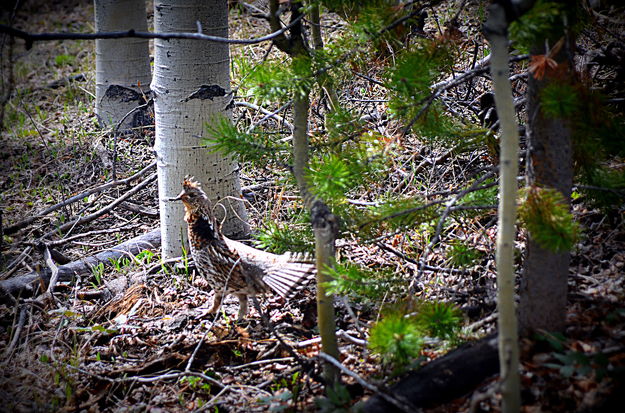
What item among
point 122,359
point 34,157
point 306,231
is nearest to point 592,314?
point 306,231

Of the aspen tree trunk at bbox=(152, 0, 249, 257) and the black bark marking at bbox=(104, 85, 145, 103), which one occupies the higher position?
the black bark marking at bbox=(104, 85, 145, 103)

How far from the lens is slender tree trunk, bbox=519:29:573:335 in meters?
2.06

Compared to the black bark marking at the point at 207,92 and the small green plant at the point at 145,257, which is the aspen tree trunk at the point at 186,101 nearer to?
the black bark marking at the point at 207,92

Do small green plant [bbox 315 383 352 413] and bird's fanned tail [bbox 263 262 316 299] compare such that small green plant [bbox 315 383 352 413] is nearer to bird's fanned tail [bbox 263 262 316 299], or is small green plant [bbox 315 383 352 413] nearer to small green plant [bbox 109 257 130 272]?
bird's fanned tail [bbox 263 262 316 299]

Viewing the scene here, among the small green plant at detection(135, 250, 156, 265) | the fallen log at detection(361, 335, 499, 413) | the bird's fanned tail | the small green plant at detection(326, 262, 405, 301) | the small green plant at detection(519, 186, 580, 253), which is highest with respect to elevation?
the small green plant at detection(519, 186, 580, 253)

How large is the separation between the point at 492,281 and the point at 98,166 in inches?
180

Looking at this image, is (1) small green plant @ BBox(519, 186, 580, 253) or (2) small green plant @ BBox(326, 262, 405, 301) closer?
(1) small green plant @ BBox(519, 186, 580, 253)

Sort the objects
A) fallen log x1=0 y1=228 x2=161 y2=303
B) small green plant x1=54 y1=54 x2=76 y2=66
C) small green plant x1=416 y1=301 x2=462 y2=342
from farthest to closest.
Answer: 1. small green plant x1=54 y1=54 x2=76 y2=66
2. fallen log x1=0 y1=228 x2=161 y2=303
3. small green plant x1=416 y1=301 x2=462 y2=342

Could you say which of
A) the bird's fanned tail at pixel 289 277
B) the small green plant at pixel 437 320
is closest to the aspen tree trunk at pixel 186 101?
the bird's fanned tail at pixel 289 277

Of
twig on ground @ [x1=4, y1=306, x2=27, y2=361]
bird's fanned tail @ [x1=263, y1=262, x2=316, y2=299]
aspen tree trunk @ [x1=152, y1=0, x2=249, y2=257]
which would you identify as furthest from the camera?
aspen tree trunk @ [x1=152, y1=0, x2=249, y2=257]

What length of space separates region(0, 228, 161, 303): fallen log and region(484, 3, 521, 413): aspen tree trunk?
3226 mm

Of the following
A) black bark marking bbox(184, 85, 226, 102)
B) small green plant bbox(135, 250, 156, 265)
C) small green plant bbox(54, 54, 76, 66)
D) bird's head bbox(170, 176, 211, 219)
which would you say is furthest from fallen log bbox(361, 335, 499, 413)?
small green plant bbox(54, 54, 76, 66)

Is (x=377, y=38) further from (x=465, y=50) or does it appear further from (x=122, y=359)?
(x=465, y=50)

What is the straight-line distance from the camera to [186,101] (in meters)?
3.70
